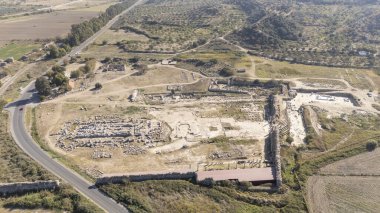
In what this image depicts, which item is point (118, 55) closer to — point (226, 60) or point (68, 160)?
point (226, 60)

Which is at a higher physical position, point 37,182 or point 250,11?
point 250,11

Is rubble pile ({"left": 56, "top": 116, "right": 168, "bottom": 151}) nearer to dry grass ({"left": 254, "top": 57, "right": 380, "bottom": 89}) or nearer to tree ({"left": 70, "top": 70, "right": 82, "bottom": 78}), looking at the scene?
tree ({"left": 70, "top": 70, "right": 82, "bottom": 78})

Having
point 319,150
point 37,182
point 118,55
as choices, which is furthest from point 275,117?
point 118,55

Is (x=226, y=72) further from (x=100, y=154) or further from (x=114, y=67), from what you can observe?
(x=100, y=154)

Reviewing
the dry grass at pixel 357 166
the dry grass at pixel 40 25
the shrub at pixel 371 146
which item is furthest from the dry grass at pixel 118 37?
the dry grass at pixel 357 166

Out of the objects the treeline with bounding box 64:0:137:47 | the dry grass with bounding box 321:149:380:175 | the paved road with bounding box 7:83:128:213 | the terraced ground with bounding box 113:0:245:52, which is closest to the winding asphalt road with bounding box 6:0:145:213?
the paved road with bounding box 7:83:128:213

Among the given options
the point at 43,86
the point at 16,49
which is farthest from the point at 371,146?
the point at 16,49

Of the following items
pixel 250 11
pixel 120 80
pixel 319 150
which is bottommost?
pixel 319 150
